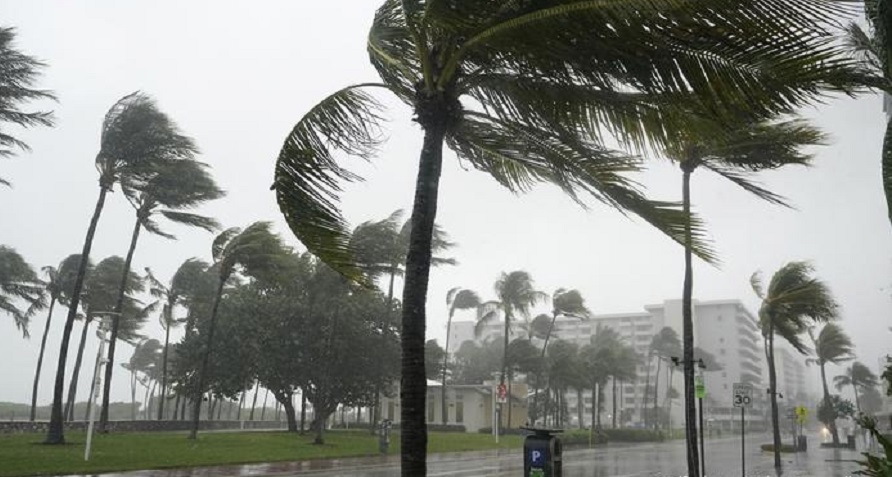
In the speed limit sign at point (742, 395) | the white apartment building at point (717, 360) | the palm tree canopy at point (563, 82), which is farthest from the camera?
the white apartment building at point (717, 360)

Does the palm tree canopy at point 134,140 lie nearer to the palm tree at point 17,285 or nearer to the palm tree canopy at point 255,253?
the palm tree canopy at point 255,253

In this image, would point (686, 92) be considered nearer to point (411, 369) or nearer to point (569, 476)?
point (411, 369)

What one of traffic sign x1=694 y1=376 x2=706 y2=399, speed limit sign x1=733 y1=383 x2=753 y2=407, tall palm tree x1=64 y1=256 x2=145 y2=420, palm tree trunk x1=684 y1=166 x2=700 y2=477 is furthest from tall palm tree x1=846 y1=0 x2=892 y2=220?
tall palm tree x1=64 y1=256 x2=145 y2=420

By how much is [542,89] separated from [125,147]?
24146mm

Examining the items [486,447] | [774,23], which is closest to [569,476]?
[486,447]

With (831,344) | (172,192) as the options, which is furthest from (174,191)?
(831,344)

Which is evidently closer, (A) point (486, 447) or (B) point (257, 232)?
(B) point (257, 232)

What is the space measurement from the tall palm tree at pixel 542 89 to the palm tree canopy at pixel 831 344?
165 feet

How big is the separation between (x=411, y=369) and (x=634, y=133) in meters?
2.63

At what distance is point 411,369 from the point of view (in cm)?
546

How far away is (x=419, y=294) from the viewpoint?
5715 mm

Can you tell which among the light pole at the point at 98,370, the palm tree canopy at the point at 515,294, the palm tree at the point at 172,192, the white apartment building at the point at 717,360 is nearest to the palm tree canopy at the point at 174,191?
the palm tree at the point at 172,192

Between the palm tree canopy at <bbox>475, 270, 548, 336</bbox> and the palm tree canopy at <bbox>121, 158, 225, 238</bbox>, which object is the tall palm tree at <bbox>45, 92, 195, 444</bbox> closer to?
the palm tree canopy at <bbox>121, 158, 225, 238</bbox>

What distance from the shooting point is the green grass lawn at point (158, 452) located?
18422 millimetres
